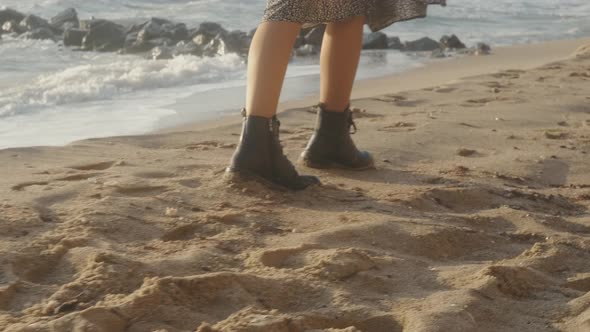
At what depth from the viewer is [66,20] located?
12.8 meters

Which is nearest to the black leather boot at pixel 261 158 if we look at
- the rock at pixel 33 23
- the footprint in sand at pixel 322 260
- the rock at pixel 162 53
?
the footprint in sand at pixel 322 260

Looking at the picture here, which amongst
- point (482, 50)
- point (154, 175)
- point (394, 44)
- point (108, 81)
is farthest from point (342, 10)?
point (394, 44)

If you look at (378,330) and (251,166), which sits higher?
(251,166)

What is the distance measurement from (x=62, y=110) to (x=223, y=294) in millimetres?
3747

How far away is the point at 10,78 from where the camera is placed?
280 inches

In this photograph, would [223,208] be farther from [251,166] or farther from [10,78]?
[10,78]

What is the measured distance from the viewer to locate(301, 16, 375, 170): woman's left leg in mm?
3301

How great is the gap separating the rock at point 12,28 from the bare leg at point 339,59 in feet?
29.1

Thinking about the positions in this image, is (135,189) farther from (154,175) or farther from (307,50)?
(307,50)

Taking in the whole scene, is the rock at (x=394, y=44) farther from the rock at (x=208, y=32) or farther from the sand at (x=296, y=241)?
the sand at (x=296, y=241)

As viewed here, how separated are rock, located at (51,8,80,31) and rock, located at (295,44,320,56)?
350 centimetres

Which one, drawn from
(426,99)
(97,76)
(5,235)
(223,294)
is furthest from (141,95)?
(223,294)

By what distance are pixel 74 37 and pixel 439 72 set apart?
15.7ft

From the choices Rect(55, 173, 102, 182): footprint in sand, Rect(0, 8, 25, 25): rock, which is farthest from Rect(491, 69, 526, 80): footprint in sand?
Rect(0, 8, 25, 25): rock
